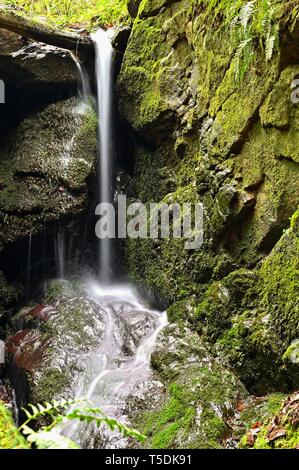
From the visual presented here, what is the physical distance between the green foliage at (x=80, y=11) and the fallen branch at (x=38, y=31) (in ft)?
2.29

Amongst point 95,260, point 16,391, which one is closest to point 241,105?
point 95,260

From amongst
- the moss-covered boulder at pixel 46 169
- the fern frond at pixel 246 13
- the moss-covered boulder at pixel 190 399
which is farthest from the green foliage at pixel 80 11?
the moss-covered boulder at pixel 190 399

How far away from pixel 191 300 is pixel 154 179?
8.05ft

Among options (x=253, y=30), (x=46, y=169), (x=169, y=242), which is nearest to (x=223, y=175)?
(x=169, y=242)

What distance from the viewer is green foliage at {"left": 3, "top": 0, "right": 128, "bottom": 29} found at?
8.66 meters

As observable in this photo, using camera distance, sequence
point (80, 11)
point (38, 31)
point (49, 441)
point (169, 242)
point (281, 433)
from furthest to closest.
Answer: point (80, 11), point (38, 31), point (169, 242), point (281, 433), point (49, 441)

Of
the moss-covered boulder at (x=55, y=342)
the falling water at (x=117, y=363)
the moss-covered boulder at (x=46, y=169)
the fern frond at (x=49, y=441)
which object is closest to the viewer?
the fern frond at (x=49, y=441)

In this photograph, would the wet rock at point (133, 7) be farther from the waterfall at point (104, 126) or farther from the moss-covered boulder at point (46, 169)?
the moss-covered boulder at point (46, 169)

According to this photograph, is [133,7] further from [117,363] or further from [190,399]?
[190,399]

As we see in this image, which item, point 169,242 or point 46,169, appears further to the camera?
point 46,169

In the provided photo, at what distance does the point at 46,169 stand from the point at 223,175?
364cm

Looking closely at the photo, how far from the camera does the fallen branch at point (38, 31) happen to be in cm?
727

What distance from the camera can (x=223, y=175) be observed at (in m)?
5.54
